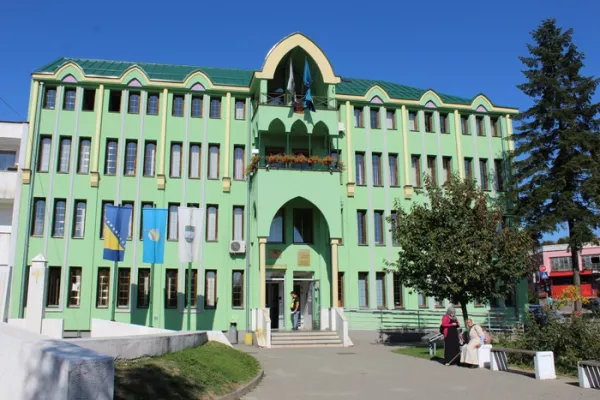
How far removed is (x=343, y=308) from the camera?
26.9 m

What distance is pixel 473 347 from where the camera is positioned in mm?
15555

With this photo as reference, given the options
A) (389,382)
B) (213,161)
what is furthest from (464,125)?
(389,382)

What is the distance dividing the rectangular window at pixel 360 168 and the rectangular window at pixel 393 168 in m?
1.65

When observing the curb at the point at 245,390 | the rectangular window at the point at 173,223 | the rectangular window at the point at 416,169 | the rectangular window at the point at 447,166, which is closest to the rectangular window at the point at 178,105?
the rectangular window at the point at 173,223

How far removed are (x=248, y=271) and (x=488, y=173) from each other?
1506cm

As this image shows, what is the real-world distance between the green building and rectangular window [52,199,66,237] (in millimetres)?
49

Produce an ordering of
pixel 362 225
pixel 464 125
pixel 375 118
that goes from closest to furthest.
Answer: pixel 362 225, pixel 375 118, pixel 464 125

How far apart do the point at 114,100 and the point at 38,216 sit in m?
7.02

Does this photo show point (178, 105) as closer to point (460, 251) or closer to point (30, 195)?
point (30, 195)

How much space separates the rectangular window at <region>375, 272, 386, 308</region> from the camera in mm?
28141

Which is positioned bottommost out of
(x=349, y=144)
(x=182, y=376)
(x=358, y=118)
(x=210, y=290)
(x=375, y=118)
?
(x=182, y=376)

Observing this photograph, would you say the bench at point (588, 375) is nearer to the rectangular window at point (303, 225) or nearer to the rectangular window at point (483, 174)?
the rectangular window at point (303, 225)

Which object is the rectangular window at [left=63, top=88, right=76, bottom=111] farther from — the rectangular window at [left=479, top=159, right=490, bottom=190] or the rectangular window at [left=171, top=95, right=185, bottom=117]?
the rectangular window at [left=479, top=159, right=490, bottom=190]

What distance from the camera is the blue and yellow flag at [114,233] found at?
23253 mm
